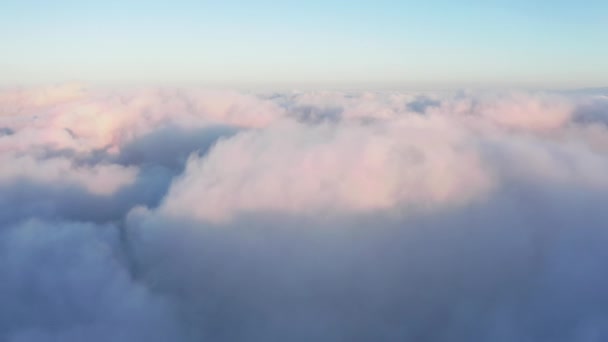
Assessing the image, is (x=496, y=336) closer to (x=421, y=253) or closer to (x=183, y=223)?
(x=421, y=253)

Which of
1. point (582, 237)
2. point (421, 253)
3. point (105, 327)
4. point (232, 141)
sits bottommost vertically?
point (105, 327)

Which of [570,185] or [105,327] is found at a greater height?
[570,185]

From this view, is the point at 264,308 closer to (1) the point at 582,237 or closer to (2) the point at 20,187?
(1) the point at 582,237

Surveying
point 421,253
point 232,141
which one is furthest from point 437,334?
point 232,141

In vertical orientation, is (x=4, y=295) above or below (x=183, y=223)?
below

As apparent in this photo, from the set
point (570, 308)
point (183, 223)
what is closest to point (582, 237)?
point (570, 308)

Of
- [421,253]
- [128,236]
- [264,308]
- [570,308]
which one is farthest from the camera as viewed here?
[128,236]

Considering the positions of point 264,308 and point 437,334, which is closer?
point 437,334

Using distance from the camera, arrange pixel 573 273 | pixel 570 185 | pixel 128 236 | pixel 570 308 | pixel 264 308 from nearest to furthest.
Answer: pixel 570 308 → pixel 573 273 → pixel 264 308 → pixel 570 185 → pixel 128 236

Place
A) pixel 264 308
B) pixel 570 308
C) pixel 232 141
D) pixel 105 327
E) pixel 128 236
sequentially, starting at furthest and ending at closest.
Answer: pixel 232 141
pixel 128 236
pixel 264 308
pixel 105 327
pixel 570 308
